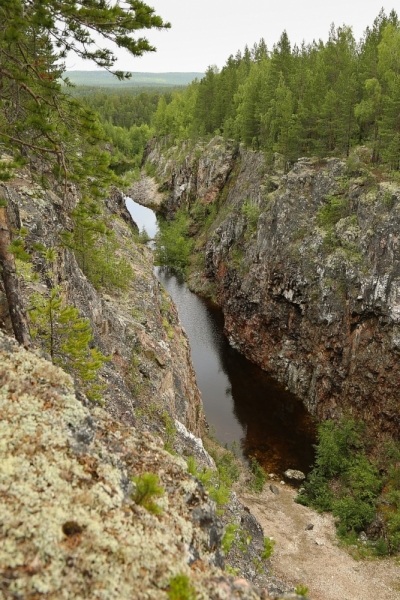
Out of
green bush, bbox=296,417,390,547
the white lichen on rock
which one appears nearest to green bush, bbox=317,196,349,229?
green bush, bbox=296,417,390,547

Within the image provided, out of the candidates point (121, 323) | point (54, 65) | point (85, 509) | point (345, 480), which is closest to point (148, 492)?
point (85, 509)

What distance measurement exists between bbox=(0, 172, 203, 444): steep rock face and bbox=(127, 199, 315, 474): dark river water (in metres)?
6.49

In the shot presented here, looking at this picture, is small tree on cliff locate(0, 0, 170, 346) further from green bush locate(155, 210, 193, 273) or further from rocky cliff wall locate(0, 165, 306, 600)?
green bush locate(155, 210, 193, 273)

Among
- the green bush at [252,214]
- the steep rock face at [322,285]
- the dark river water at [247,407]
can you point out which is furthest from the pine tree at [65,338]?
the green bush at [252,214]

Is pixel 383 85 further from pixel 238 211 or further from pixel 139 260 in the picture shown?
pixel 139 260

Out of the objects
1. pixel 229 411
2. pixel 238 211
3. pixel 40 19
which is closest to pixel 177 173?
pixel 238 211

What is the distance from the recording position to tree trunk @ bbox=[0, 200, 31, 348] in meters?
10.5

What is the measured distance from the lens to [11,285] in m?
10.7

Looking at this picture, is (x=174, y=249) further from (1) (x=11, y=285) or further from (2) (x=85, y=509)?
(2) (x=85, y=509)

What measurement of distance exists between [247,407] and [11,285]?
3025cm

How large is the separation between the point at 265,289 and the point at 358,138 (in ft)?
59.1

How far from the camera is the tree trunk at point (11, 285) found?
1053 cm

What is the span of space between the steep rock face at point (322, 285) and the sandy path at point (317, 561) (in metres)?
9.32

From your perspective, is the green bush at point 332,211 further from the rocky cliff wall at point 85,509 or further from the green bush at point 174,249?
the rocky cliff wall at point 85,509
